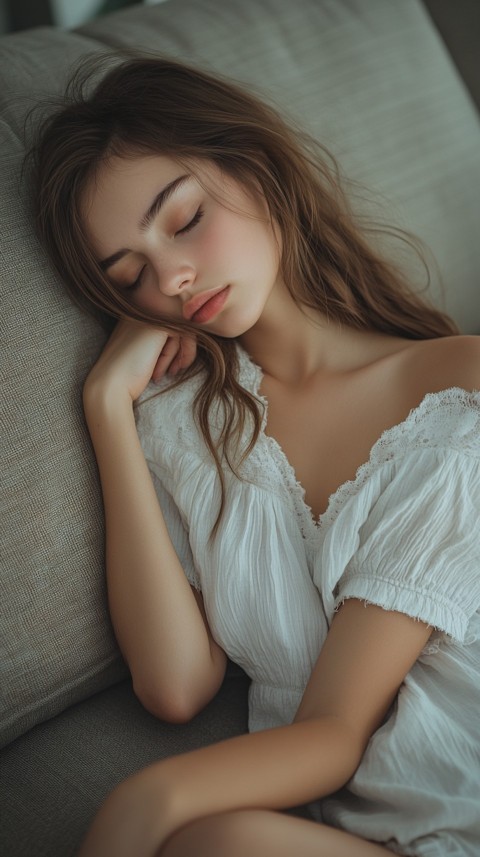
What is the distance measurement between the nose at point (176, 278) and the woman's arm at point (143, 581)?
12cm

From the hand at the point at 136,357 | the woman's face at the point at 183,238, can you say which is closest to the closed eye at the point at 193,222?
the woman's face at the point at 183,238

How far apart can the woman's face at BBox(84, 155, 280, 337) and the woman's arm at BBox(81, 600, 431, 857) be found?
1.50ft

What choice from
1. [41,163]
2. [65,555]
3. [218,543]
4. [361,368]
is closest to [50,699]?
[65,555]

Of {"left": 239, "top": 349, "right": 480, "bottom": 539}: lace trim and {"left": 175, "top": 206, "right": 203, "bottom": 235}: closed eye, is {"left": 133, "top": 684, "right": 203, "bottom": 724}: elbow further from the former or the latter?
{"left": 175, "top": 206, "right": 203, "bottom": 235}: closed eye

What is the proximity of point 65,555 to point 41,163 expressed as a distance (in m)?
0.55

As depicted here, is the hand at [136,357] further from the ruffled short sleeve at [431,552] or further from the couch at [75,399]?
the ruffled short sleeve at [431,552]

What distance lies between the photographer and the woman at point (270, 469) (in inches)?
36.7

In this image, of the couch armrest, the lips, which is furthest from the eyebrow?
the couch armrest

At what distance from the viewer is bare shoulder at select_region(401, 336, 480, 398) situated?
1.12 meters

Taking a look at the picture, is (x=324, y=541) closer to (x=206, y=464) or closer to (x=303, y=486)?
(x=303, y=486)

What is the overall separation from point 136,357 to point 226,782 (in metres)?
0.59

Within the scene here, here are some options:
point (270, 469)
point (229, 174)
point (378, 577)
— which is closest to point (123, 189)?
point (229, 174)

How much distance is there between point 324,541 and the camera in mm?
1091

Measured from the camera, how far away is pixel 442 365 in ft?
3.79
